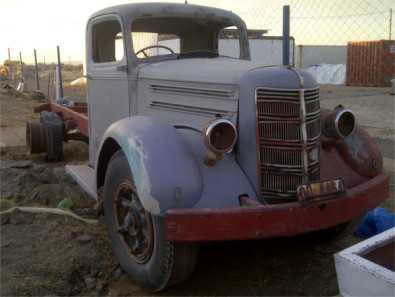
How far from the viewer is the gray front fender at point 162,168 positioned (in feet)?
9.16

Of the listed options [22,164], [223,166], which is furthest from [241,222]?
[22,164]

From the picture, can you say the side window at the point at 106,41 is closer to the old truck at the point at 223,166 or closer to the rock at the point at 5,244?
the old truck at the point at 223,166

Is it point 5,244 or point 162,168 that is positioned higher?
point 162,168

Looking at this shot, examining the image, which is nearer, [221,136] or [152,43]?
[221,136]

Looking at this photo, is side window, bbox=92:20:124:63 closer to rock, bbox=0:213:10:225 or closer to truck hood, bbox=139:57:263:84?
truck hood, bbox=139:57:263:84

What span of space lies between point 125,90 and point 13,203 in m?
1.74

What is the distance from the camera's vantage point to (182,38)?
15.5 feet

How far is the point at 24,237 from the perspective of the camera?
401 cm

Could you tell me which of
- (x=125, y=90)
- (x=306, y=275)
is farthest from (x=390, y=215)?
(x=125, y=90)

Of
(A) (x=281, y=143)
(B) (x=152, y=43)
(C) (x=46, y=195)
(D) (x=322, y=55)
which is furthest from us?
(D) (x=322, y=55)

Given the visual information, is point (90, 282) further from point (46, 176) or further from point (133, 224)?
point (46, 176)

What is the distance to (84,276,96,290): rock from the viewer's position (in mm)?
3256

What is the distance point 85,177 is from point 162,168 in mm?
2416

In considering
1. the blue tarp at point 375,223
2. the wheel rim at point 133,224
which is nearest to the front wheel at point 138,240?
the wheel rim at point 133,224
